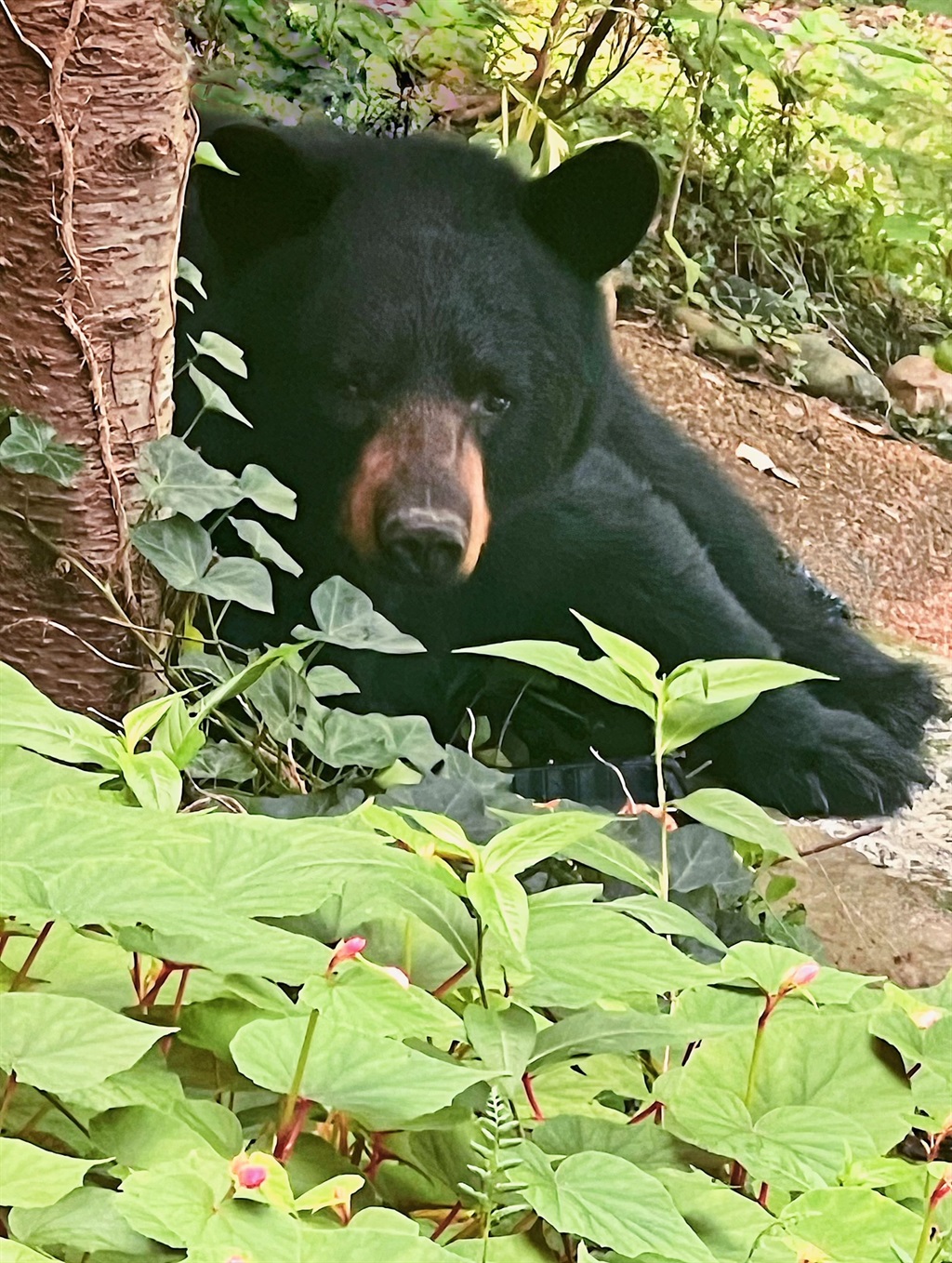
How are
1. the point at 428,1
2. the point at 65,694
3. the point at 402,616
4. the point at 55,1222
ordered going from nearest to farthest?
the point at 55,1222 → the point at 65,694 → the point at 428,1 → the point at 402,616

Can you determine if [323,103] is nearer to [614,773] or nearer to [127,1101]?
[614,773]

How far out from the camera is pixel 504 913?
52 cm

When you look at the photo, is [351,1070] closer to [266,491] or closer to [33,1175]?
[33,1175]

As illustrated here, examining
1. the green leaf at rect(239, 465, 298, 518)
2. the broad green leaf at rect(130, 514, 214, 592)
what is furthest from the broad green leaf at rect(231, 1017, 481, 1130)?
the green leaf at rect(239, 465, 298, 518)

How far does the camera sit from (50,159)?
4.01ft

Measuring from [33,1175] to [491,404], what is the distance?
1.27m

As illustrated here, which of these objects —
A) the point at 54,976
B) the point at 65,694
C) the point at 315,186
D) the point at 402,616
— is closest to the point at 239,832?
the point at 54,976

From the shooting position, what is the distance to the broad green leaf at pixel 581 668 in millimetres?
749

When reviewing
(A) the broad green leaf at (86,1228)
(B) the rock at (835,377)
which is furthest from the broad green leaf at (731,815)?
A: (B) the rock at (835,377)

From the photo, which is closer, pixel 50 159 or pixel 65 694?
pixel 50 159

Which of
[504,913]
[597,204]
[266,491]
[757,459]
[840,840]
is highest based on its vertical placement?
[597,204]

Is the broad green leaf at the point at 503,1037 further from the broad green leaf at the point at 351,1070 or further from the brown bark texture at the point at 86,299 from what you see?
the brown bark texture at the point at 86,299

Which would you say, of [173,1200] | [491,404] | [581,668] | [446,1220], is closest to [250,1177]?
[173,1200]

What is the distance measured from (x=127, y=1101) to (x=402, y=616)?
1.15 metres
